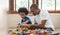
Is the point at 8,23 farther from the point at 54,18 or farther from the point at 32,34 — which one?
the point at 32,34

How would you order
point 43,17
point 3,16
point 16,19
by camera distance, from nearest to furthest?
point 43,17, point 3,16, point 16,19

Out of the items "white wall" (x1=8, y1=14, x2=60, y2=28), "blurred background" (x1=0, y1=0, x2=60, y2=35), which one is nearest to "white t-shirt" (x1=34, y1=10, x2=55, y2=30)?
"blurred background" (x1=0, y1=0, x2=60, y2=35)

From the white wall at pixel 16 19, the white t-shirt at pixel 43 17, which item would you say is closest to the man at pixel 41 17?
the white t-shirt at pixel 43 17

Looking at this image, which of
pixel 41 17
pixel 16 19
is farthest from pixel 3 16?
pixel 41 17

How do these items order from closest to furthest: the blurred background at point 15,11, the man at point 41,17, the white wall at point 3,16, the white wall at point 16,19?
the man at point 41,17
the white wall at point 3,16
the blurred background at point 15,11
the white wall at point 16,19

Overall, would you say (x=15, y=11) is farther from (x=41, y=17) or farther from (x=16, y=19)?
(x=41, y=17)

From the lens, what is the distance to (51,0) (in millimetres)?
4508

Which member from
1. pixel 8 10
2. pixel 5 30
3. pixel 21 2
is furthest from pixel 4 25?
pixel 21 2

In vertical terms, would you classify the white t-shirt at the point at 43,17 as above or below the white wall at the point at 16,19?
above

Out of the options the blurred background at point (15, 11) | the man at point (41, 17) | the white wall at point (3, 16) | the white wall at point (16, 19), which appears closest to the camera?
the man at point (41, 17)

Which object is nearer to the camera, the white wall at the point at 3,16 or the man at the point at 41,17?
the man at the point at 41,17

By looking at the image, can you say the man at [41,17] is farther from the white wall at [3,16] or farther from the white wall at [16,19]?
the white wall at [16,19]

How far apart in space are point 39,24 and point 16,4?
2.00m

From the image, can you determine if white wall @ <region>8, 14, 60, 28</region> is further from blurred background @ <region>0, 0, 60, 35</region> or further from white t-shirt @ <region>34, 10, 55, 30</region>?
white t-shirt @ <region>34, 10, 55, 30</region>
